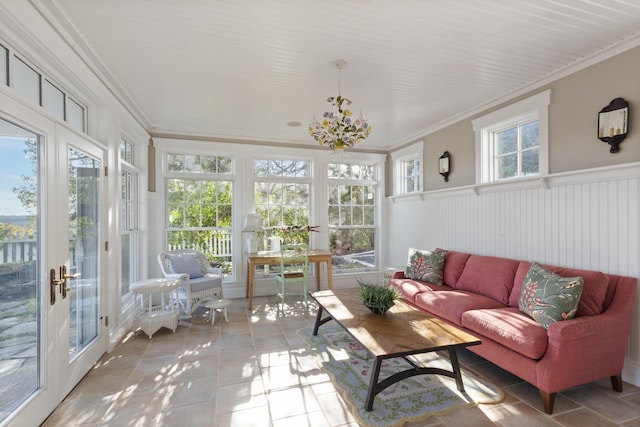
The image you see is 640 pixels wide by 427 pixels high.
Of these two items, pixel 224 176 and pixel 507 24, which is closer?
pixel 507 24

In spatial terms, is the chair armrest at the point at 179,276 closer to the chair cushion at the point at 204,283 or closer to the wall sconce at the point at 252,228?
the chair cushion at the point at 204,283

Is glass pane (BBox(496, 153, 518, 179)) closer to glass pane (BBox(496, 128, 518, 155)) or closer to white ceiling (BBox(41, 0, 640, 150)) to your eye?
glass pane (BBox(496, 128, 518, 155))

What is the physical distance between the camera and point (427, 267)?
157 inches

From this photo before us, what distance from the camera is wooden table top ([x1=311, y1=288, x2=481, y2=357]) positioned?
2.07 meters

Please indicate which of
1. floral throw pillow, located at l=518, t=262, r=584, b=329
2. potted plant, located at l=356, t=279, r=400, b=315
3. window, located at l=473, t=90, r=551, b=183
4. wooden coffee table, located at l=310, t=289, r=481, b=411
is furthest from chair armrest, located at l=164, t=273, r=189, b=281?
window, located at l=473, t=90, r=551, b=183

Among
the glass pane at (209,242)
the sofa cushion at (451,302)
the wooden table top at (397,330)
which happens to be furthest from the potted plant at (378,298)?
the glass pane at (209,242)

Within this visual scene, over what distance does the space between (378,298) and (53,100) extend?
293 centimetres

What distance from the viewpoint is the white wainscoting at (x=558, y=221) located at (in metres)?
2.46

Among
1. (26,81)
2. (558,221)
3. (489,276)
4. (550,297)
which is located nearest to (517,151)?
(558,221)

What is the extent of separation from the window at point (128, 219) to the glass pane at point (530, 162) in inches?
177

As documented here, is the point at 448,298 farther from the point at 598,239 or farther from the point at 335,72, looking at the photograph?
the point at 335,72

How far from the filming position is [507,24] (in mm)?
2221

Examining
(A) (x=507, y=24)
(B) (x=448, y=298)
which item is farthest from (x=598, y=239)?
(A) (x=507, y=24)

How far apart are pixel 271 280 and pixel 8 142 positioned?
3.92m
